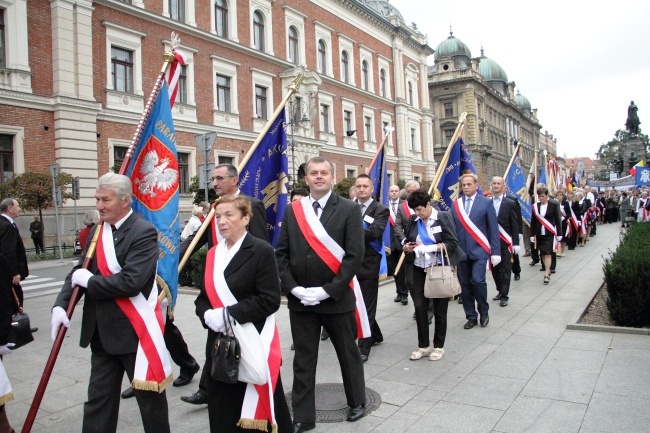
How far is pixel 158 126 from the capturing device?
200 inches

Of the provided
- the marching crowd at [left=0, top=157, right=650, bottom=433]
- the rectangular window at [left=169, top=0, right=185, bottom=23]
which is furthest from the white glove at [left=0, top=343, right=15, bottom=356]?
the rectangular window at [left=169, top=0, right=185, bottom=23]

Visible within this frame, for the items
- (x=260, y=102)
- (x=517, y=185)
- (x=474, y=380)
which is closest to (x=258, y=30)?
(x=260, y=102)

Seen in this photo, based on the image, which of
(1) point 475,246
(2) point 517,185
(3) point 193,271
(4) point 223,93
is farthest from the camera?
(4) point 223,93

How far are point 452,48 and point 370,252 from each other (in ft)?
246

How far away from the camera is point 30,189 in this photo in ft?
60.4

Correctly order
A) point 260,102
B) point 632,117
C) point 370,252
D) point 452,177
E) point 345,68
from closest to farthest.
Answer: point 370,252, point 452,177, point 632,117, point 260,102, point 345,68

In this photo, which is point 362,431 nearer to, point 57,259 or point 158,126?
point 158,126

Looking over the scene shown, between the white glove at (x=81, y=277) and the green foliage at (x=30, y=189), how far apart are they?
57.0 ft

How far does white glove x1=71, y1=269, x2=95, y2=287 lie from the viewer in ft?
10.7

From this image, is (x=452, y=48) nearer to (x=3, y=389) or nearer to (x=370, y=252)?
(x=370, y=252)

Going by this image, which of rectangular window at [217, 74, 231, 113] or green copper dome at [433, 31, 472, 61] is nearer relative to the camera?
rectangular window at [217, 74, 231, 113]

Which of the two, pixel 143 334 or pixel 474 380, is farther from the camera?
pixel 474 380

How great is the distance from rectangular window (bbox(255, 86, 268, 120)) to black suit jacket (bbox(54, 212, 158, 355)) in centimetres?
2929

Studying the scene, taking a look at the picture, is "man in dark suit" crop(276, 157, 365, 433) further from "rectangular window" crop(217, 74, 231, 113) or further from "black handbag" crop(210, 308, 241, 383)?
"rectangular window" crop(217, 74, 231, 113)
